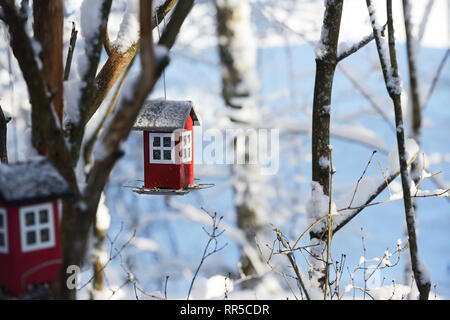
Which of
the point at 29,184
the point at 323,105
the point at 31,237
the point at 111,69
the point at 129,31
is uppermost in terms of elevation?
the point at 129,31

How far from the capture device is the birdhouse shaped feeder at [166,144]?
175 cm

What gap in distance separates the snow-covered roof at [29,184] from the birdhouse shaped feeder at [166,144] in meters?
0.73

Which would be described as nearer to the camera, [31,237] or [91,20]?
[31,237]

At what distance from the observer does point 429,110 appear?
10.8 meters

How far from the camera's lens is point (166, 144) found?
1.84 metres

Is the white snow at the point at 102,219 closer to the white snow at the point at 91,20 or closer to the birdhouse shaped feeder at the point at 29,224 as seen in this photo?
the white snow at the point at 91,20

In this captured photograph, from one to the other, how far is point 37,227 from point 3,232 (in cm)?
7

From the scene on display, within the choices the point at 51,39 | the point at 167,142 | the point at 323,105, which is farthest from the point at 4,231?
the point at 323,105

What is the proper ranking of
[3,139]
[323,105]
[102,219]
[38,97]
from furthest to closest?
[102,219] → [323,105] → [3,139] → [38,97]

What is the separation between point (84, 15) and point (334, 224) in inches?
43.3

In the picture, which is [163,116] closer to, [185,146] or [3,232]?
[185,146]
